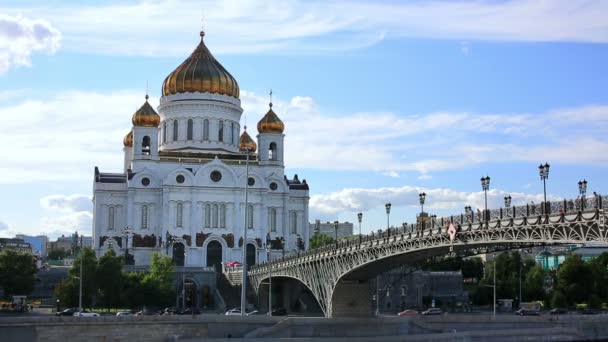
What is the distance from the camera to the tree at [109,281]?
75250 millimetres

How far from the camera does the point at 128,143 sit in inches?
4437

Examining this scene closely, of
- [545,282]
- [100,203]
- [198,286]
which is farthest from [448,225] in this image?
[100,203]

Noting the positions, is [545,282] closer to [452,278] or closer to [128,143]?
[452,278]

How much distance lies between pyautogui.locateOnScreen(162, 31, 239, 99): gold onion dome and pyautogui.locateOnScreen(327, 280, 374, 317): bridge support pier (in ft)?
154

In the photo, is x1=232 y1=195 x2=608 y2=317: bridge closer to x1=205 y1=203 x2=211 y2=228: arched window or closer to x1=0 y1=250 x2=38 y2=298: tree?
x1=205 y1=203 x2=211 y2=228: arched window

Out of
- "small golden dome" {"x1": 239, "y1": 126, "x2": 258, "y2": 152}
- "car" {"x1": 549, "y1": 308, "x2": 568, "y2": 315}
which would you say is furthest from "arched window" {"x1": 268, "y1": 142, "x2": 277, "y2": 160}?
"car" {"x1": 549, "y1": 308, "x2": 568, "y2": 315}

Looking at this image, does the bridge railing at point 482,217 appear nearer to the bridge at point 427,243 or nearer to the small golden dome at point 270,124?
the bridge at point 427,243

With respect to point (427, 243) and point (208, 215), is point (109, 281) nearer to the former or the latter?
point (208, 215)

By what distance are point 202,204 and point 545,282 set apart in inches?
1473

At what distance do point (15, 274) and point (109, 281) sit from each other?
9.80 m

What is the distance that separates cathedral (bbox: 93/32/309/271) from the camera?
98812 mm

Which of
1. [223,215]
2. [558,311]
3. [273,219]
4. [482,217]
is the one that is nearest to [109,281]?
[223,215]

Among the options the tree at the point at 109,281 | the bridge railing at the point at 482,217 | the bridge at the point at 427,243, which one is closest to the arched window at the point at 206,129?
the bridge at the point at 427,243

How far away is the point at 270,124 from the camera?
10819 centimetres
